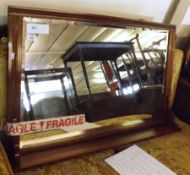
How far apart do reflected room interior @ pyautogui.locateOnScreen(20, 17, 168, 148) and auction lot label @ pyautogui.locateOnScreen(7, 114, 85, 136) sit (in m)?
0.02

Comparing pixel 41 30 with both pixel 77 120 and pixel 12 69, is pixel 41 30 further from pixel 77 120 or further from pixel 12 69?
pixel 77 120

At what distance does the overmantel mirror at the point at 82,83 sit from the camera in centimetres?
97

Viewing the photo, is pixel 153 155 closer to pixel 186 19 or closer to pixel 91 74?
pixel 91 74

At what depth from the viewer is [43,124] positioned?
1039 millimetres

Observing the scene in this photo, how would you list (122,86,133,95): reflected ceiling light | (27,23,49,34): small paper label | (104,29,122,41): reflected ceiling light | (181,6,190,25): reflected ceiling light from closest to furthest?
(27,23,49,34): small paper label
(104,29,122,41): reflected ceiling light
(122,86,133,95): reflected ceiling light
(181,6,190,25): reflected ceiling light

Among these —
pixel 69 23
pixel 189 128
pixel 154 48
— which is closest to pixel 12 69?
pixel 69 23

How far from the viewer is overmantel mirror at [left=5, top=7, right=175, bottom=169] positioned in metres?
0.97

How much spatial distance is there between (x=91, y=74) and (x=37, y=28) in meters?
0.30

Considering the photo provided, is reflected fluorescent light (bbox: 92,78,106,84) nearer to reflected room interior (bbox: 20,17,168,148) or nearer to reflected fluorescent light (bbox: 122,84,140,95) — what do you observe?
reflected room interior (bbox: 20,17,168,148)

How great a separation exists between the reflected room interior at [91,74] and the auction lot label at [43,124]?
0.06 ft

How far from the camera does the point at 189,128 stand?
1394 mm

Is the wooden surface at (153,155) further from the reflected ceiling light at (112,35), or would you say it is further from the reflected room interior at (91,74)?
the reflected ceiling light at (112,35)

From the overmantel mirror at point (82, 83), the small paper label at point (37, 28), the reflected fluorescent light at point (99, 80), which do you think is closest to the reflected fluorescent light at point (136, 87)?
the overmantel mirror at point (82, 83)

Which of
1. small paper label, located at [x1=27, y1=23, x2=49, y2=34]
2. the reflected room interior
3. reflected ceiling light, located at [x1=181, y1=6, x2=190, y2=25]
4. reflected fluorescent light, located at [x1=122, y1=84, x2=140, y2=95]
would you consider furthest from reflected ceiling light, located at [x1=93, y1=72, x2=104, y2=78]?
reflected ceiling light, located at [x1=181, y1=6, x2=190, y2=25]
